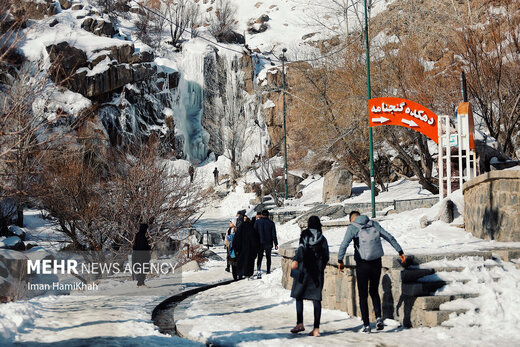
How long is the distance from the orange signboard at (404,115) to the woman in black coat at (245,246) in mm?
5391

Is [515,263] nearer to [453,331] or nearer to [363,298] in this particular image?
[453,331]

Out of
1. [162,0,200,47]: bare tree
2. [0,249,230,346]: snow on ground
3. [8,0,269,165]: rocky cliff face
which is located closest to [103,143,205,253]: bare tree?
[0,249,230,346]: snow on ground

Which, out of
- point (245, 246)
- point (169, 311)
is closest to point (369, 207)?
point (245, 246)

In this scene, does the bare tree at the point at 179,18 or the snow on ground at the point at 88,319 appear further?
the bare tree at the point at 179,18

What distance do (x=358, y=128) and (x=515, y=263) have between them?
15998mm

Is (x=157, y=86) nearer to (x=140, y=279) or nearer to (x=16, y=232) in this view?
(x=16, y=232)

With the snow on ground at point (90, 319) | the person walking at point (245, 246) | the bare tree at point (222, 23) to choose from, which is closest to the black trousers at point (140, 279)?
the snow on ground at point (90, 319)

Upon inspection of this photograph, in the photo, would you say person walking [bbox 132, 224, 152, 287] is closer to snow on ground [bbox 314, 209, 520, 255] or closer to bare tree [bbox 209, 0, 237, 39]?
snow on ground [bbox 314, 209, 520, 255]

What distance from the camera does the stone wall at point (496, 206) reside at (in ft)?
28.6

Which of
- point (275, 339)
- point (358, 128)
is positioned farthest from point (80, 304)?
point (358, 128)

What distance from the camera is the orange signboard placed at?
14.7m

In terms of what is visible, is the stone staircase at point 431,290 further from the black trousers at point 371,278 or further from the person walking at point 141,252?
the person walking at point 141,252

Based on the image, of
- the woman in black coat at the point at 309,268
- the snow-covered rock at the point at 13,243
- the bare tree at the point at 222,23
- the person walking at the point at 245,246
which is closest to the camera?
the woman in black coat at the point at 309,268

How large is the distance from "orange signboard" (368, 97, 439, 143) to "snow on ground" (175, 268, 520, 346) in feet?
25.1
